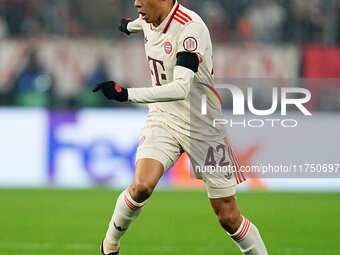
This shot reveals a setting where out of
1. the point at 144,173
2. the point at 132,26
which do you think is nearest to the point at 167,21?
the point at 132,26

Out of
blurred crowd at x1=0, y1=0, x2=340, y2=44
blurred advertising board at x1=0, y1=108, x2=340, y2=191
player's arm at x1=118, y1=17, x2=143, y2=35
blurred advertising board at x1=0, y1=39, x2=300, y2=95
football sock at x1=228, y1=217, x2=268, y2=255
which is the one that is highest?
player's arm at x1=118, y1=17, x2=143, y2=35

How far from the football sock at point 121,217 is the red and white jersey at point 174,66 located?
65 centimetres

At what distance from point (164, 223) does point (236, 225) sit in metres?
3.75

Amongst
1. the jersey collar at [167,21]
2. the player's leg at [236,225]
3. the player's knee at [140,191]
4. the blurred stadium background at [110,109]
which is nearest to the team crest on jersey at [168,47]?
the jersey collar at [167,21]

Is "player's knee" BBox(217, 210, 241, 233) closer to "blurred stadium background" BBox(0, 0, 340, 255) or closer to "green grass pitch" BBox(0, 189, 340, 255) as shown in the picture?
"green grass pitch" BBox(0, 189, 340, 255)

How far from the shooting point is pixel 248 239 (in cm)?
622

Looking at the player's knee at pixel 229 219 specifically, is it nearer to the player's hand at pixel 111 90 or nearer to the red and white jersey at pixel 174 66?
the red and white jersey at pixel 174 66

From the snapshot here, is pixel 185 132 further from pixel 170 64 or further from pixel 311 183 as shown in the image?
pixel 311 183

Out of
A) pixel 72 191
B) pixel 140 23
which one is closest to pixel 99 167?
pixel 72 191

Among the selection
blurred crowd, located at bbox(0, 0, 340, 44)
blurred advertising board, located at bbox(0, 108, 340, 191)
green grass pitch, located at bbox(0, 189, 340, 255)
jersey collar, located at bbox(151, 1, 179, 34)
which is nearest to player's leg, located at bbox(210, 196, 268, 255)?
jersey collar, located at bbox(151, 1, 179, 34)

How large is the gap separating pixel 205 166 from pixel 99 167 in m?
7.16

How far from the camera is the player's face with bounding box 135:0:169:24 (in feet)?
20.3

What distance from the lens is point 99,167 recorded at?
1320 centimetres

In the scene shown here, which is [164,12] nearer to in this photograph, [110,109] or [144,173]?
[144,173]
